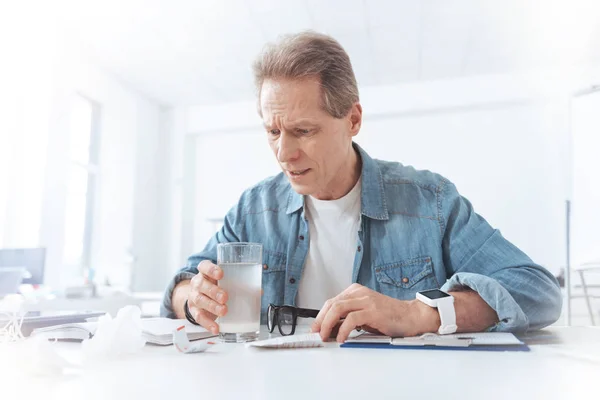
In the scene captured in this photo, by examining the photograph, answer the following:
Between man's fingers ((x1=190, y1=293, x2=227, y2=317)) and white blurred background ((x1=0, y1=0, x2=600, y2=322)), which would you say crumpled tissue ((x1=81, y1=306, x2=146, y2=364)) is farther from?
white blurred background ((x1=0, y1=0, x2=600, y2=322))

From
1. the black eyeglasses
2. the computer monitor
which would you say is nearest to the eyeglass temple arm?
the black eyeglasses

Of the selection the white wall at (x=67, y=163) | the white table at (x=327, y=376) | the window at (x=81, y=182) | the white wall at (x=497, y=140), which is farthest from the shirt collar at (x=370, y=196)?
the white wall at (x=497, y=140)

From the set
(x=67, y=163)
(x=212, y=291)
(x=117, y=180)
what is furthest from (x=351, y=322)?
(x=117, y=180)

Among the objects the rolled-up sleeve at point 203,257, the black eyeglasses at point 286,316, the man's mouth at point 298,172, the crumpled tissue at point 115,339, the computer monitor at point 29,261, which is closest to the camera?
the crumpled tissue at point 115,339

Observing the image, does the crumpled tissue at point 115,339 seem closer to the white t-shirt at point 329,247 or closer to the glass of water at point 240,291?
the glass of water at point 240,291

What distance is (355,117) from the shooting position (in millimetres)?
1410

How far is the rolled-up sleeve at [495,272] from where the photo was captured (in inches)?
35.7

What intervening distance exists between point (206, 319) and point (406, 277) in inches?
22.1

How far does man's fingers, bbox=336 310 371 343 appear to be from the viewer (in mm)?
795

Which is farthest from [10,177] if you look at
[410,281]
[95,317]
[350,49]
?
[410,281]

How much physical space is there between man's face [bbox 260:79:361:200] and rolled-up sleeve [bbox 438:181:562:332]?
1.00 feet

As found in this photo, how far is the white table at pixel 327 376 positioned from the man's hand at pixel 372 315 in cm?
7

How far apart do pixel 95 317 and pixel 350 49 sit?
12.6ft

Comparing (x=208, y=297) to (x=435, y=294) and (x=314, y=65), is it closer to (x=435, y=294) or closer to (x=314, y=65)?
(x=435, y=294)
